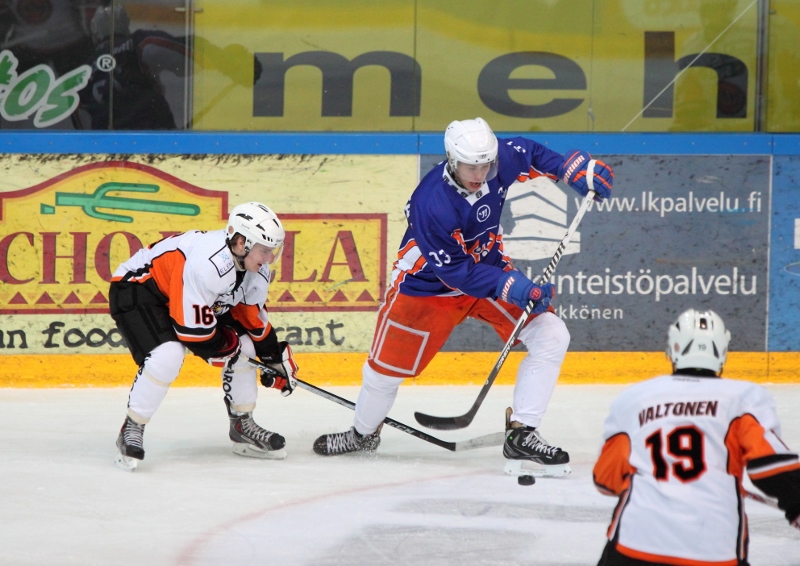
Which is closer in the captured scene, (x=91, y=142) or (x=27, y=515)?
(x=27, y=515)

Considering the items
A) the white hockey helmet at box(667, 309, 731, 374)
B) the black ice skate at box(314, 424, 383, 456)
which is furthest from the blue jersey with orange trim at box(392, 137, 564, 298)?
the white hockey helmet at box(667, 309, 731, 374)

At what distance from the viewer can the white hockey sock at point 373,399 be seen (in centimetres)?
359

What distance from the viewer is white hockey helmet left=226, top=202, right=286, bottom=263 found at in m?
3.32

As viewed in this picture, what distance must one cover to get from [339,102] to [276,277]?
883 millimetres

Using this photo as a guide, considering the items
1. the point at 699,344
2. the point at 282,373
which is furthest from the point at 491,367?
the point at 699,344

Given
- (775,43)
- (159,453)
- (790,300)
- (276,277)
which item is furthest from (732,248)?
(159,453)

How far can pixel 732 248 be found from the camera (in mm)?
4914

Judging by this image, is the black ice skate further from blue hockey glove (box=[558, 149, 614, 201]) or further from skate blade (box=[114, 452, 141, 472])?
blue hockey glove (box=[558, 149, 614, 201])

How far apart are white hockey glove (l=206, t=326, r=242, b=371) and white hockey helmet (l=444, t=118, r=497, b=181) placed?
2.92ft

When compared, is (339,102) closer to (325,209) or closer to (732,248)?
(325,209)

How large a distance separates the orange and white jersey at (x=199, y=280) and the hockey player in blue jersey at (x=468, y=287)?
440mm

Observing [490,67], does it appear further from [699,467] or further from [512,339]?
[699,467]

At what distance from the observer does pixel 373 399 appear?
11.9 feet

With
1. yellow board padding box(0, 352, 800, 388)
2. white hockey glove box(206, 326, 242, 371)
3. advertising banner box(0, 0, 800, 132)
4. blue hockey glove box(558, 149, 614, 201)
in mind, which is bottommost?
yellow board padding box(0, 352, 800, 388)
